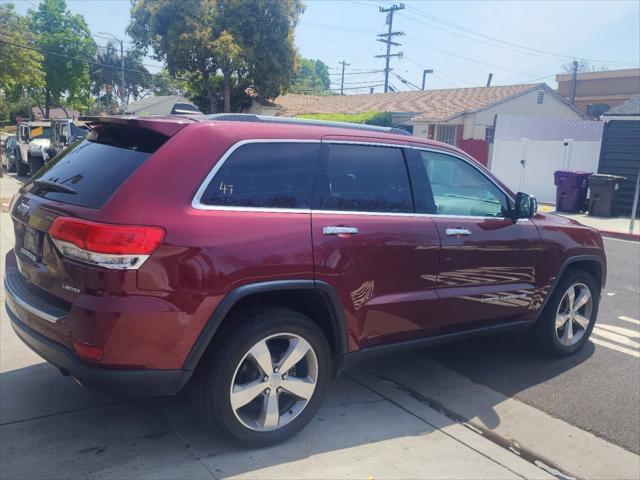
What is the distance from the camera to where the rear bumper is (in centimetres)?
279

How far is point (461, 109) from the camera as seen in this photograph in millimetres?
30188

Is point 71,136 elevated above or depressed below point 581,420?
above

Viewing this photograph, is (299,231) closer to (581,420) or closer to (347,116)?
(581,420)

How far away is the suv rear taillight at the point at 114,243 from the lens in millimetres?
2713

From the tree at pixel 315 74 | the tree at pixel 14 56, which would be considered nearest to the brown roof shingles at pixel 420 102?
the tree at pixel 14 56

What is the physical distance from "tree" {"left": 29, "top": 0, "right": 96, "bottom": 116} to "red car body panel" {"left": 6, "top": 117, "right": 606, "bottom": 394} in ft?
166

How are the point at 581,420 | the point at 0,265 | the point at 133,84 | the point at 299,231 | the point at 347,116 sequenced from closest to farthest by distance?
the point at 299,231 < the point at 581,420 < the point at 0,265 < the point at 347,116 < the point at 133,84

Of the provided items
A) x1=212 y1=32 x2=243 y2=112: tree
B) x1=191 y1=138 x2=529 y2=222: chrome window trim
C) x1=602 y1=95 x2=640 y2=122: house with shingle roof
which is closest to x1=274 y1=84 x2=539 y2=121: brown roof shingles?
x1=212 y1=32 x2=243 y2=112: tree

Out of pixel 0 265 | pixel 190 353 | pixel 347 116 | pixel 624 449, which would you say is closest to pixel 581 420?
pixel 624 449

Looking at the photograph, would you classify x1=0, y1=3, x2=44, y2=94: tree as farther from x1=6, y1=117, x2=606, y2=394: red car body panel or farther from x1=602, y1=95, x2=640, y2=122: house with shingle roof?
x1=6, y1=117, x2=606, y2=394: red car body panel

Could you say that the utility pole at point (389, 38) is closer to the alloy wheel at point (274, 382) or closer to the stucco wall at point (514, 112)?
the stucco wall at point (514, 112)

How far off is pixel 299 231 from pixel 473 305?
165cm

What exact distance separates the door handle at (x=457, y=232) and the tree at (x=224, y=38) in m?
29.1

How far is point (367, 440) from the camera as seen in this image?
349cm
